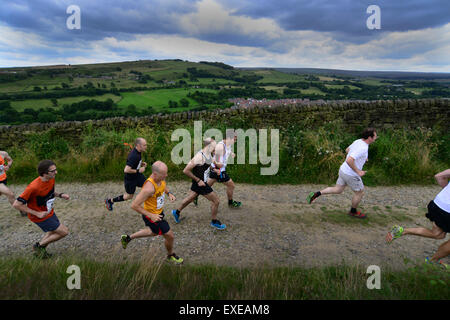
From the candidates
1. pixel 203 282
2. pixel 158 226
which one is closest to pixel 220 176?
pixel 158 226

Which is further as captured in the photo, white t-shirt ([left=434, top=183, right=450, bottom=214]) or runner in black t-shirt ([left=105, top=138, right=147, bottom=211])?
runner in black t-shirt ([left=105, top=138, right=147, bottom=211])

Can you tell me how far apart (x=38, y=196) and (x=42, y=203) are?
14 cm

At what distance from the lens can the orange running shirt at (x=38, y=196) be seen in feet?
12.3

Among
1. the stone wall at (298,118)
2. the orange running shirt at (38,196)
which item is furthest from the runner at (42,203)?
the stone wall at (298,118)

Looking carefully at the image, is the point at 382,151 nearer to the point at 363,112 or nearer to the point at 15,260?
the point at 363,112

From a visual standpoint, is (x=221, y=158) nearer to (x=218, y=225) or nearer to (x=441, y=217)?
(x=218, y=225)

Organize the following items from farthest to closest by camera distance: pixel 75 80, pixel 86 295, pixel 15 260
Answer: pixel 75 80 < pixel 15 260 < pixel 86 295

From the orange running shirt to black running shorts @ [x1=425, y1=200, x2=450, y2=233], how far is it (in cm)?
601

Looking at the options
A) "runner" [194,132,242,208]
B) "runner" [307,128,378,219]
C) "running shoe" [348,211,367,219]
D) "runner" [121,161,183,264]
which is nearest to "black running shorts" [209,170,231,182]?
"runner" [194,132,242,208]

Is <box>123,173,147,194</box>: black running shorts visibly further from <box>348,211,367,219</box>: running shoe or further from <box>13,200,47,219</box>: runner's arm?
<box>348,211,367,219</box>: running shoe

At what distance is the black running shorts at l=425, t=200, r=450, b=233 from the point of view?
12.4 feet
